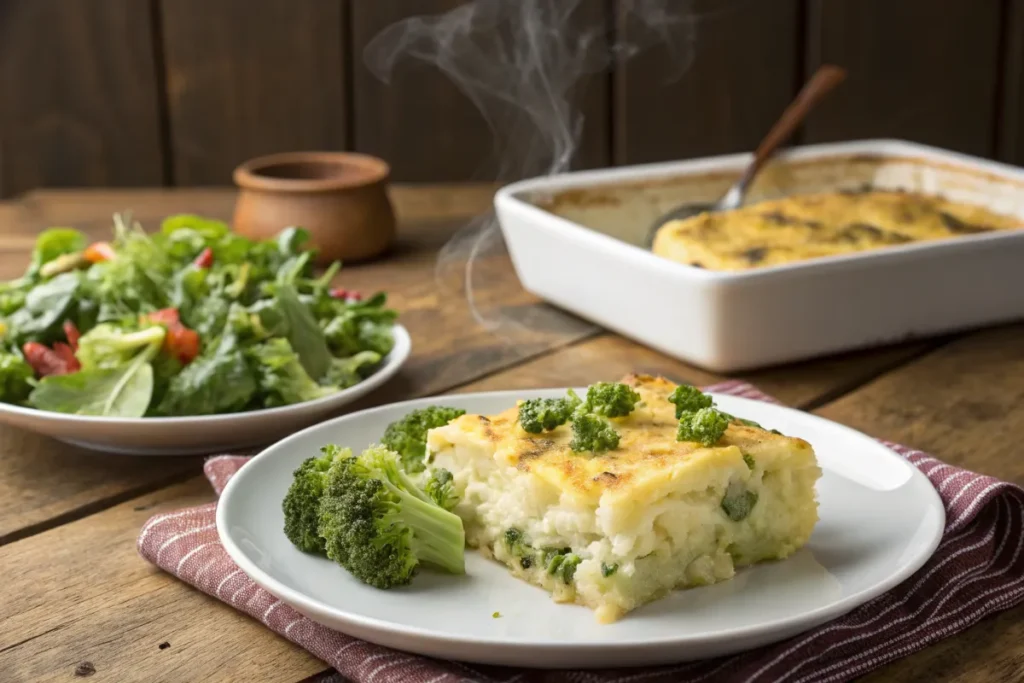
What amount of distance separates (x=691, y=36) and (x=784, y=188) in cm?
136

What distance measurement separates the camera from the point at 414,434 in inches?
66.1

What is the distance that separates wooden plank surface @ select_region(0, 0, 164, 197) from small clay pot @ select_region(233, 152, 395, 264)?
1.32 m

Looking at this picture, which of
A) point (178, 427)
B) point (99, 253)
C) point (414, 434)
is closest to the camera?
point (414, 434)

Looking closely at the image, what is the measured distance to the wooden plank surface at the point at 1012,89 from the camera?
165 inches

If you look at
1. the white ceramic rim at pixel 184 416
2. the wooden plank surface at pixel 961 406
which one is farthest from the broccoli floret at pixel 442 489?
the wooden plank surface at pixel 961 406

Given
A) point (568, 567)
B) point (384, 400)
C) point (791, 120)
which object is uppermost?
point (791, 120)

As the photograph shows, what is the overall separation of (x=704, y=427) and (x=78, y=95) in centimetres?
339

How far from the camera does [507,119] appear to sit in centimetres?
311

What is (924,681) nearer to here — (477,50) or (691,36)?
(477,50)

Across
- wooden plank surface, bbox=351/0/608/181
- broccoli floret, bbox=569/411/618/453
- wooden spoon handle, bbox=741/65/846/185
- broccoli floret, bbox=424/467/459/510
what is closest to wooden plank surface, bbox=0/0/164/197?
wooden plank surface, bbox=351/0/608/181

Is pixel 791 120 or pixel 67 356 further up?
pixel 791 120

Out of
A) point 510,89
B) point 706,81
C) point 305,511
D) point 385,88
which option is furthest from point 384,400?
point 706,81

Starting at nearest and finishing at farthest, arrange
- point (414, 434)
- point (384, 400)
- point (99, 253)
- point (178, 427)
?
1. point (414, 434)
2. point (178, 427)
3. point (384, 400)
4. point (99, 253)

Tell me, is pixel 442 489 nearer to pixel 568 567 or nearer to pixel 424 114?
pixel 568 567
